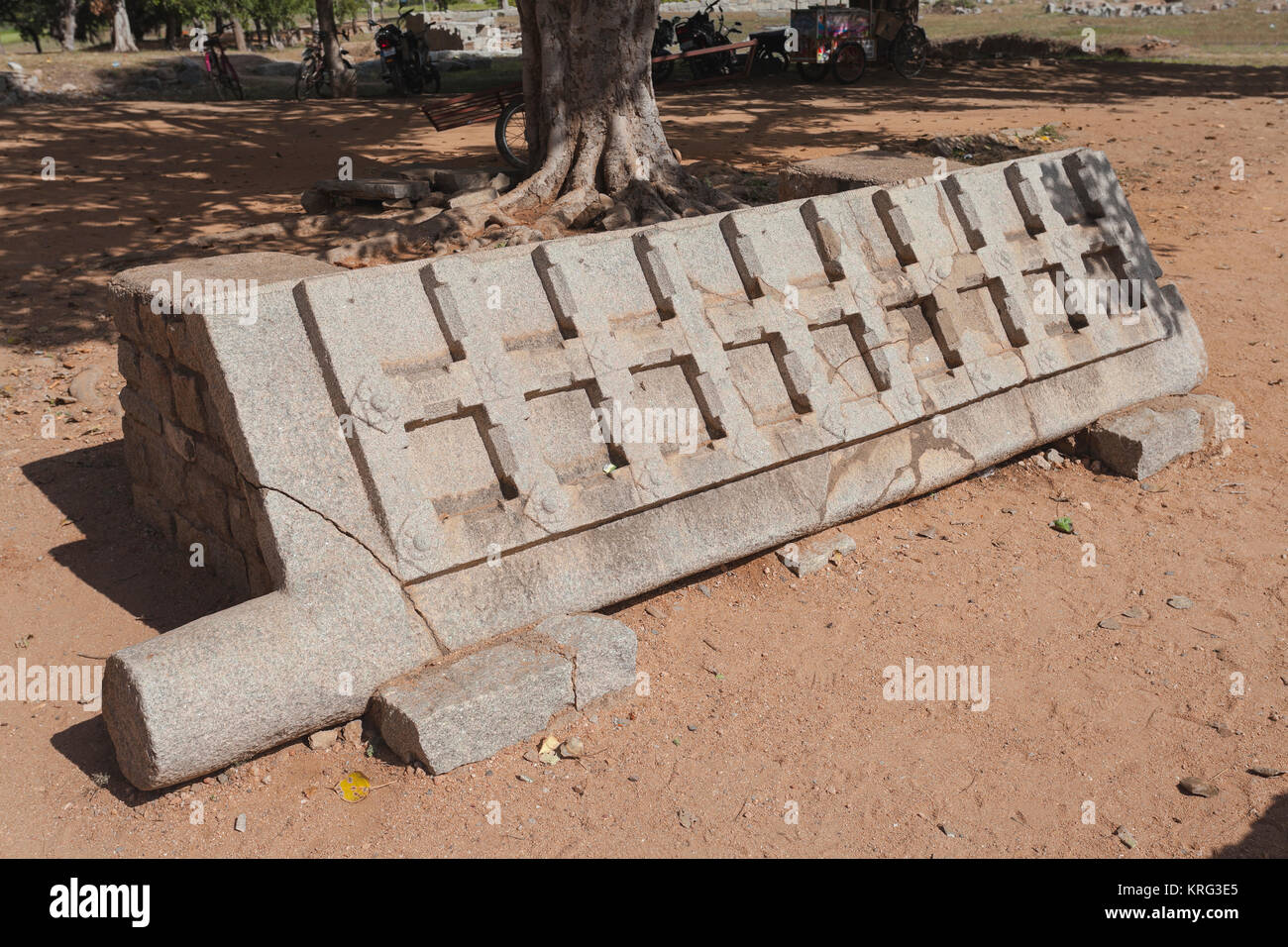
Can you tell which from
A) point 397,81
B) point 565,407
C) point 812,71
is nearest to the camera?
point 565,407

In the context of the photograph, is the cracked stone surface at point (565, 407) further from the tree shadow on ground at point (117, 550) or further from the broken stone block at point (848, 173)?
the broken stone block at point (848, 173)

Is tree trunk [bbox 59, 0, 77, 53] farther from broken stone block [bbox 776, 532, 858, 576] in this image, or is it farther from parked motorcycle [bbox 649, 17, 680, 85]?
broken stone block [bbox 776, 532, 858, 576]

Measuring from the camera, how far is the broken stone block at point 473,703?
411 centimetres

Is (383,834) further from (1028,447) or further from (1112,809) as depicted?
(1028,447)

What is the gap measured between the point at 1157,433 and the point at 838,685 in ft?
9.75

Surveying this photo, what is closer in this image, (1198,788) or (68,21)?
(1198,788)

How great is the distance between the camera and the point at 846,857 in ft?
12.8

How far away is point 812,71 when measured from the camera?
64.7 ft

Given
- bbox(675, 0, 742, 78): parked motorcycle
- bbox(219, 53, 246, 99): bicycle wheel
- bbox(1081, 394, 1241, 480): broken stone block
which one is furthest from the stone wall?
bbox(219, 53, 246, 99): bicycle wheel

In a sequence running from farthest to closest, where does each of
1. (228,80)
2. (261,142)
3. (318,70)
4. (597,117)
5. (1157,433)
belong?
(228,80) → (318,70) → (261,142) → (597,117) → (1157,433)

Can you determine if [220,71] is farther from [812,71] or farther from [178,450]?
A: [178,450]

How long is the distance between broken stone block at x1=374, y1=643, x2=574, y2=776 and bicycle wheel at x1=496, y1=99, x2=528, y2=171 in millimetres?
8259

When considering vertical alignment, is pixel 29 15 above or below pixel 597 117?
above

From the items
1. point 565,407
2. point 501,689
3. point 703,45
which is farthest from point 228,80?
point 501,689
